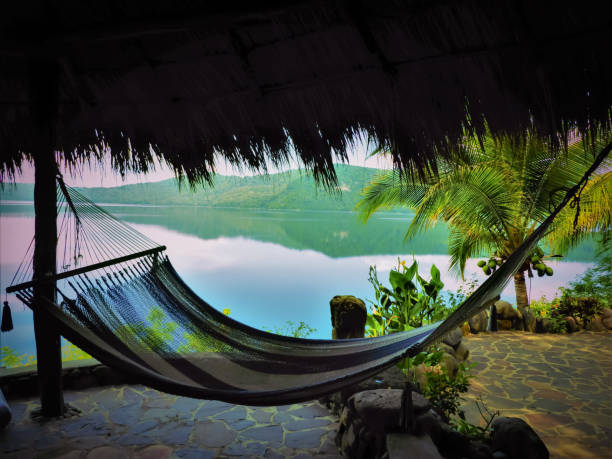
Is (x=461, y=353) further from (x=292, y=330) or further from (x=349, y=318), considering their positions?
(x=292, y=330)

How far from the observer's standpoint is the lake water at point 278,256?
14.0m

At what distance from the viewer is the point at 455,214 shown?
4156 millimetres

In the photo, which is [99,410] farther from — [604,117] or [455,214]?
[455,214]

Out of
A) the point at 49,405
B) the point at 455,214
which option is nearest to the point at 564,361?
the point at 455,214

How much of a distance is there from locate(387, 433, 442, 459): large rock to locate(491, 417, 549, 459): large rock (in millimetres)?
378

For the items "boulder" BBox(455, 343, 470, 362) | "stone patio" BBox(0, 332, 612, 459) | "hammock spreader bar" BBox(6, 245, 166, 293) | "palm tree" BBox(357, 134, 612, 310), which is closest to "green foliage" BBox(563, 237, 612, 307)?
"palm tree" BBox(357, 134, 612, 310)

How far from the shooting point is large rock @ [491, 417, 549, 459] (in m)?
A: 1.43

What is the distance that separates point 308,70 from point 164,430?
5.93ft

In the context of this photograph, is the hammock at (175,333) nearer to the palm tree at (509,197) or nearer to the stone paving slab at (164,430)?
the stone paving slab at (164,430)

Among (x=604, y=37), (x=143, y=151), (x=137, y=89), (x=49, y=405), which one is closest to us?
(x=604, y=37)

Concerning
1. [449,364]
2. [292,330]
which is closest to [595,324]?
[449,364]

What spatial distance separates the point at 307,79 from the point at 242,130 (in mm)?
499

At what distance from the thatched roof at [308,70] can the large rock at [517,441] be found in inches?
44.8

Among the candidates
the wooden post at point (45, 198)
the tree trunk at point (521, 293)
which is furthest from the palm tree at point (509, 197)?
the wooden post at point (45, 198)
